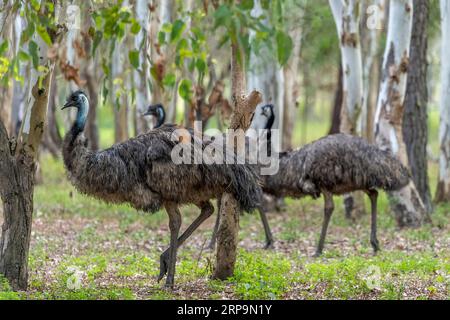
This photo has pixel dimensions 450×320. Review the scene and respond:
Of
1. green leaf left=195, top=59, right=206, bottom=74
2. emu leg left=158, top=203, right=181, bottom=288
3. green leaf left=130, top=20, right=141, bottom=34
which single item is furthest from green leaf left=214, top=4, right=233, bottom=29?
emu leg left=158, top=203, right=181, bottom=288

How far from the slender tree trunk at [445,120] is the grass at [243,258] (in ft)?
1.68

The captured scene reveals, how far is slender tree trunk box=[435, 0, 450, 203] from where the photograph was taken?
16.1m

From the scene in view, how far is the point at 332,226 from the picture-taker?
14.2 metres

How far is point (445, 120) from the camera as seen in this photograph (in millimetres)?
16359

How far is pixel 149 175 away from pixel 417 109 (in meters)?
8.20

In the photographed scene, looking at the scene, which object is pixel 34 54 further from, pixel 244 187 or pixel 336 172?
pixel 336 172

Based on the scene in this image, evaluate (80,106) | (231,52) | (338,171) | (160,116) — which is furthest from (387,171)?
(80,106)

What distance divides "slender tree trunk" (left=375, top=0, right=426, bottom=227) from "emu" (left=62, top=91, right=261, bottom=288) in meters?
5.58

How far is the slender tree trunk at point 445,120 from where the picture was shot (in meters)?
16.1

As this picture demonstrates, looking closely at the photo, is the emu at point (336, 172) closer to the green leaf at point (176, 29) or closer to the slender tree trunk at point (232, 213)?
the slender tree trunk at point (232, 213)

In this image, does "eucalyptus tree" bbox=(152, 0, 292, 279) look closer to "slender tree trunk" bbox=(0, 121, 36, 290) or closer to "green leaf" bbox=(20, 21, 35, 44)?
"green leaf" bbox=(20, 21, 35, 44)

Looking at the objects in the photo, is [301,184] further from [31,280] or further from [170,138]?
[31,280]

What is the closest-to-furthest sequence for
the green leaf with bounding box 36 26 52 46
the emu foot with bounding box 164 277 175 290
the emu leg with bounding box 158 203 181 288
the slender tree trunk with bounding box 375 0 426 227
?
the green leaf with bounding box 36 26 52 46 < the emu foot with bounding box 164 277 175 290 < the emu leg with bounding box 158 203 181 288 < the slender tree trunk with bounding box 375 0 426 227

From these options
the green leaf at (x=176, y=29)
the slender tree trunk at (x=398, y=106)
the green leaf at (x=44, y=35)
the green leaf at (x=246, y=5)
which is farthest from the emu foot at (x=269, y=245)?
the green leaf at (x=246, y=5)
